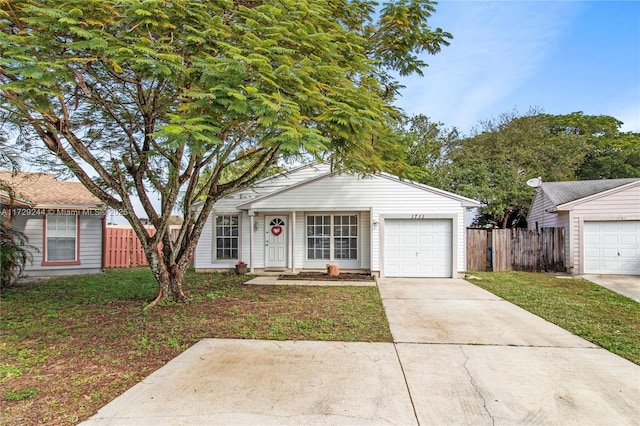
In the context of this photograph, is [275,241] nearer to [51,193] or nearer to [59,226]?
[59,226]

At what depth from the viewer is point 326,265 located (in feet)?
41.9

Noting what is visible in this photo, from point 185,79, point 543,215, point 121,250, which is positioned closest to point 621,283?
point 543,215

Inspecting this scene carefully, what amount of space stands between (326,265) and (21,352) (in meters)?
9.21

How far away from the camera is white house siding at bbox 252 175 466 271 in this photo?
11.8 m

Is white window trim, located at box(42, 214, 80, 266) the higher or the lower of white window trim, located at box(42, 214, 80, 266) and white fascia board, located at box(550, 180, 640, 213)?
the lower

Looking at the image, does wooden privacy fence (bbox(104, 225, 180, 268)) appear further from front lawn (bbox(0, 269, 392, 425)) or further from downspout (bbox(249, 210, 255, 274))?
front lawn (bbox(0, 269, 392, 425))

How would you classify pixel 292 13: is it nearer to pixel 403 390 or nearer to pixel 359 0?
pixel 359 0

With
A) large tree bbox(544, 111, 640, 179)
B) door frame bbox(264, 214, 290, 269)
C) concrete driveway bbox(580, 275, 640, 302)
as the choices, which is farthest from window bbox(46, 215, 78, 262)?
large tree bbox(544, 111, 640, 179)

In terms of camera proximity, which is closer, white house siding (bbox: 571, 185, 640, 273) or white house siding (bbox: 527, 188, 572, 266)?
white house siding (bbox: 571, 185, 640, 273)

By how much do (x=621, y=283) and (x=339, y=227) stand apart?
8.86m

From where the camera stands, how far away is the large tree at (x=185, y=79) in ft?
14.9

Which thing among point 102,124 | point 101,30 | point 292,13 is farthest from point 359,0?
point 102,124

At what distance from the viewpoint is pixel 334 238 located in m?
13.0

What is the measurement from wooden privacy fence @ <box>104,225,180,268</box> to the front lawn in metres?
5.54
